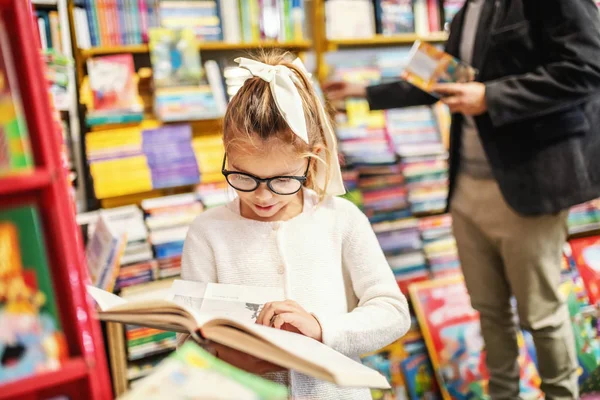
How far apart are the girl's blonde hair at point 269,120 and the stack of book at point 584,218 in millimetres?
1747

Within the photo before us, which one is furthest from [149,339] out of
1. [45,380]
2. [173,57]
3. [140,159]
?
[45,380]

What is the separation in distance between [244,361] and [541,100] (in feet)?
3.13

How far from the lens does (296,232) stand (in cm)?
98

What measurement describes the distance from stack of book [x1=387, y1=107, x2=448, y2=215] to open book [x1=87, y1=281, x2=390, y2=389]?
1.50 m

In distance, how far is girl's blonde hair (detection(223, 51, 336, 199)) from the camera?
2.92ft

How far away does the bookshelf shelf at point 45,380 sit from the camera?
51 centimetres

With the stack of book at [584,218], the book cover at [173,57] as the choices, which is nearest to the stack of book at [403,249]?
the stack of book at [584,218]

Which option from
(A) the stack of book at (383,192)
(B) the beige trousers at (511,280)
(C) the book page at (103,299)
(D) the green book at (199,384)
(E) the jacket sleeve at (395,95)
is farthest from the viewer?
(A) the stack of book at (383,192)

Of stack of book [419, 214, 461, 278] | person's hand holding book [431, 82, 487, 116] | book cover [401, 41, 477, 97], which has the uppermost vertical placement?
book cover [401, 41, 477, 97]

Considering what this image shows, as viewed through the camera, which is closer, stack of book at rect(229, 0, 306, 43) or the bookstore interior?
the bookstore interior

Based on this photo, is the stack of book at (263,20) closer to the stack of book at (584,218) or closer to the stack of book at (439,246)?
the stack of book at (439,246)

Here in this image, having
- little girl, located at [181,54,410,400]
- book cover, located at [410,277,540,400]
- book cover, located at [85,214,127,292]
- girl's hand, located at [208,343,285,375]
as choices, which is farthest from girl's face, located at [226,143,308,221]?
book cover, located at [410,277,540,400]

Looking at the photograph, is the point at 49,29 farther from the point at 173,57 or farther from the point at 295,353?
the point at 295,353

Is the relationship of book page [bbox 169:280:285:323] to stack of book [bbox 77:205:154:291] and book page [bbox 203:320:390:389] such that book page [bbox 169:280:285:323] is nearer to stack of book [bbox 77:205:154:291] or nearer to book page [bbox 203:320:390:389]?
book page [bbox 203:320:390:389]
